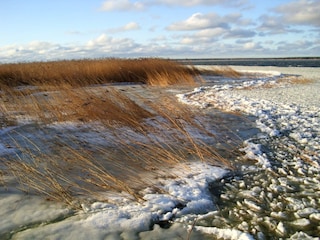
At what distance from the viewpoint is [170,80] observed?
44.5 ft

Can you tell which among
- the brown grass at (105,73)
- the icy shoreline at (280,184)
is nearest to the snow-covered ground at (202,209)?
the icy shoreline at (280,184)

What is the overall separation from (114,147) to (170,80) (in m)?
9.42

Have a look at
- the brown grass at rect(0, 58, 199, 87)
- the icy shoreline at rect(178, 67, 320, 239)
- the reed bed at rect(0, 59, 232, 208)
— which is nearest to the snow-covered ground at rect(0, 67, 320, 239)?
the icy shoreline at rect(178, 67, 320, 239)

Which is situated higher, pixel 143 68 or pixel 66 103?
pixel 143 68

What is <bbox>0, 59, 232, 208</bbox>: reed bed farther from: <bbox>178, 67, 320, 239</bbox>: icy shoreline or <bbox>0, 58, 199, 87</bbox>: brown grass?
<bbox>0, 58, 199, 87</bbox>: brown grass

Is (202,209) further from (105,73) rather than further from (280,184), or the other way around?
(105,73)

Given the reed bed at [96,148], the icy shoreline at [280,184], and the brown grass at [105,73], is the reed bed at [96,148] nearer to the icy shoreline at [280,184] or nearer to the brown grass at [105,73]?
the icy shoreline at [280,184]

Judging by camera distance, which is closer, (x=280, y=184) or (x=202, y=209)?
(x=202, y=209)

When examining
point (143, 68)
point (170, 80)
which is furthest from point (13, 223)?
point (143, 68)

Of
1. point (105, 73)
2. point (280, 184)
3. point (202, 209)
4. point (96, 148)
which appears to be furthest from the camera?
point (105, 73)

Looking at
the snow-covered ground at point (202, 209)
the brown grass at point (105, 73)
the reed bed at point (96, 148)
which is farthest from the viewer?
the brown grass at point (105, 73)

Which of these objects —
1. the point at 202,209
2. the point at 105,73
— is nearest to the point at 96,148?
the point at 202,209

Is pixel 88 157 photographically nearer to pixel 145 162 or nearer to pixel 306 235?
pixel 145 162

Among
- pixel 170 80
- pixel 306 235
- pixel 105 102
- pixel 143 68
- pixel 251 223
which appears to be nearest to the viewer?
pixel 306 235
